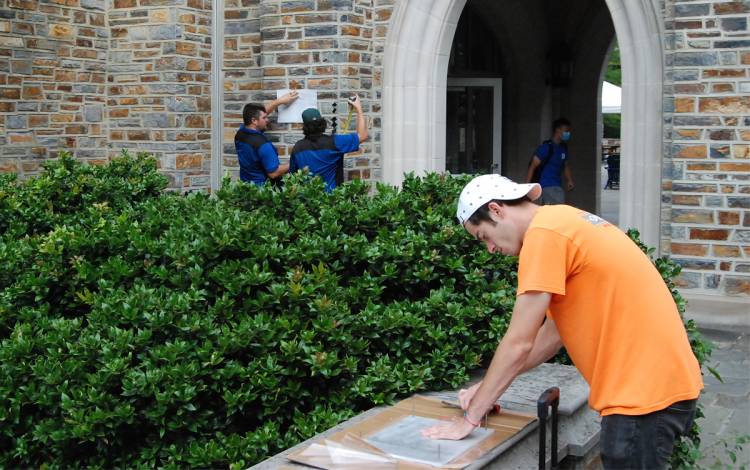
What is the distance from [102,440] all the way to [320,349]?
849mm

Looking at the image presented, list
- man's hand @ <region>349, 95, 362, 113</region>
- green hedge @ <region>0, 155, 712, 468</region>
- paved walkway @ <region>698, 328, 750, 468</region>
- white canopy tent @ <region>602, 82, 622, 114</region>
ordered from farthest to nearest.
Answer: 1. white canopy tent @ <region>602, 82, 622, 114</region>
2. man's hand @ <region>349, 95, 362, 113</region>
3. paved walkway @ <region>698, 328, 750, 468</region>
4. green hedge @ <region>0, 155, 712, 468</region>

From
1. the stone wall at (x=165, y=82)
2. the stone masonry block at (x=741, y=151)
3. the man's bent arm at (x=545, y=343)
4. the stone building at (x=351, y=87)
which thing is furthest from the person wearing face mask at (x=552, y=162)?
the man's bent arm at (x=545, y=343)

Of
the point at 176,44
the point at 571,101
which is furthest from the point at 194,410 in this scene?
the point at 571,101

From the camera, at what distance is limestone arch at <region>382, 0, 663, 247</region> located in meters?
8.57

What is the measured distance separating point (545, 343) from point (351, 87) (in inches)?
266

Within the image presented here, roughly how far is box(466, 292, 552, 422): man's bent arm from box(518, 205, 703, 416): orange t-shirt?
1.7 inches

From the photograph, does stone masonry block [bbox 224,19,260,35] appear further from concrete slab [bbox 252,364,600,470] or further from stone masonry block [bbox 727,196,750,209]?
concrete slab [bbox 252,364,600,470]

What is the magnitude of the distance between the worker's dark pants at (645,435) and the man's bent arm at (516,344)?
297mm

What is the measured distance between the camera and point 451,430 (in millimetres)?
3111

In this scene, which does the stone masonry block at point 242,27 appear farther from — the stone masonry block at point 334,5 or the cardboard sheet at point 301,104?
the cardboard sheet at point 301,104

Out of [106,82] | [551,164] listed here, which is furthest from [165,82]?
[551,164]

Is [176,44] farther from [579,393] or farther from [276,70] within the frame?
[579,393]

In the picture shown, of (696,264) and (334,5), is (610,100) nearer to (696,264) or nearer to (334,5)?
(334,5)

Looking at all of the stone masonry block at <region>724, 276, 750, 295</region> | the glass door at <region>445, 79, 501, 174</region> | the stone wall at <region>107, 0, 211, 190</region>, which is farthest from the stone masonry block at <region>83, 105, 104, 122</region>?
the stone masonry block at <region>724, 276, 750, 295</region>
